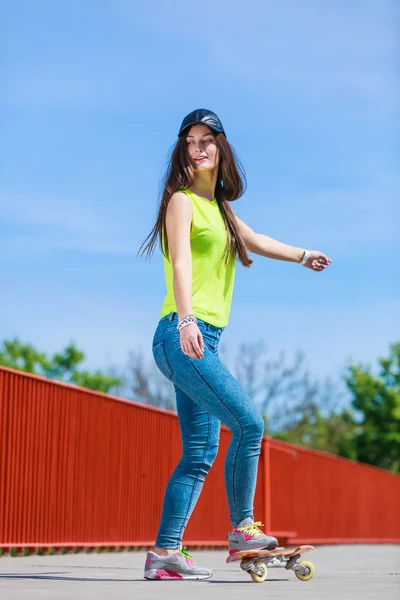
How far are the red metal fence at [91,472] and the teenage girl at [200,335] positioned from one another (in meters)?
3.07

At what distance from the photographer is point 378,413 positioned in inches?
1853

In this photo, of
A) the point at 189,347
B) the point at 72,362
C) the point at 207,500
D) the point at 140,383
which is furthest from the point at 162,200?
the point at 72,362

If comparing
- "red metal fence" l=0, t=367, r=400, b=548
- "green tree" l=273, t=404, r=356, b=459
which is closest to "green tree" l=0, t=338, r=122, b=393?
"green tree" l=273, t=404, r=356, b=459

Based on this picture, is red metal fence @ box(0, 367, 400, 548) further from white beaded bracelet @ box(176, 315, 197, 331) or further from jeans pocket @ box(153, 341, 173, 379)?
white beaded bracelet @ box(176, 315, 197, 331)

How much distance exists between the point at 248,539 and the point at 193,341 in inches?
32.9

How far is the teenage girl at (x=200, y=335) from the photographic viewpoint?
14.6 ft

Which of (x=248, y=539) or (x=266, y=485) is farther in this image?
(x=266, y=485)

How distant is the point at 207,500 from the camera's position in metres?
11.6

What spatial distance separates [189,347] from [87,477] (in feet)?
15.7

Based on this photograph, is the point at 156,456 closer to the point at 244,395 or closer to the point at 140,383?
the point at 244,395

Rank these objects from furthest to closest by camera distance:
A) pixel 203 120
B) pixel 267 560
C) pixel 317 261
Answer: pixel 317 261
pixel 203 120
pixel 267 560

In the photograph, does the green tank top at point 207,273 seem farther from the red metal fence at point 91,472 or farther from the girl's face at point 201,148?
the red metal fence at point 91,472

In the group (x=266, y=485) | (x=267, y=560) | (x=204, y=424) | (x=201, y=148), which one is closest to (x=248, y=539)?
(x=267, y=560)

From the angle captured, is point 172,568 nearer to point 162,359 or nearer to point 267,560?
point 267,560
